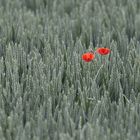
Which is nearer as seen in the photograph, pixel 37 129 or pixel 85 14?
pixel 37 129

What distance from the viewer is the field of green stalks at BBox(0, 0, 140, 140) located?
87.8 inches

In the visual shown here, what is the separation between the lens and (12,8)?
13.5 ft

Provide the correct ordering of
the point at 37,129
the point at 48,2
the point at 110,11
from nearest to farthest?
1. the point at 37,129
2. the point at 110,11
3. the point at 48,2

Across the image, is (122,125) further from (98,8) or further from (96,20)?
(98,8)

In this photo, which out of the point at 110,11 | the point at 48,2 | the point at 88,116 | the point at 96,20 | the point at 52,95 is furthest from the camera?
the point at 48,2

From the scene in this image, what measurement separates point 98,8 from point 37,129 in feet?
6.74

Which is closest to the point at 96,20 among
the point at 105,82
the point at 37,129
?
the point at 105,82

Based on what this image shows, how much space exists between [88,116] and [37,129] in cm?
29

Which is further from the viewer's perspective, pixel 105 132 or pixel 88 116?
pixel 88 116

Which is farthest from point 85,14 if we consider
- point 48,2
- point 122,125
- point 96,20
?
point 122,125

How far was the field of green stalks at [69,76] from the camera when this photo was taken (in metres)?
2.23

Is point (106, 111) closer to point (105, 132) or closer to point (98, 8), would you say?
point (105, 132)

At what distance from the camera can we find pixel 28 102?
2434mm

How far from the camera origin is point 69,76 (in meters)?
2.70
